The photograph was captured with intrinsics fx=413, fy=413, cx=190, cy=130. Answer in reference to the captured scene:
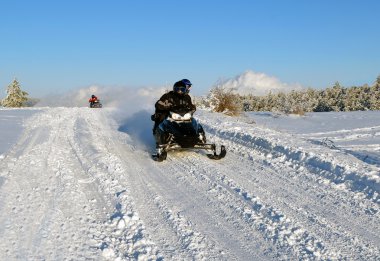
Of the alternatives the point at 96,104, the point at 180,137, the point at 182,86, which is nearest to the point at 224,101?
the point at 182,86

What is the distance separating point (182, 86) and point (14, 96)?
51179 mm

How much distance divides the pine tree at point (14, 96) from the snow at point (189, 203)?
49751 mm

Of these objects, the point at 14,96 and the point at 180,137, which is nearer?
the point at 180,137

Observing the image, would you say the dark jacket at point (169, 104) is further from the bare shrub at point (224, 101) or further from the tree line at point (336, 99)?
the tree line at point (336, 99)

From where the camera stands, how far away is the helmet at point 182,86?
10008 millimetres

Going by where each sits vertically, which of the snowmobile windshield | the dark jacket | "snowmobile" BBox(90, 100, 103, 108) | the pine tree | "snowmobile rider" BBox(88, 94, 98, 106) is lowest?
the pine tree

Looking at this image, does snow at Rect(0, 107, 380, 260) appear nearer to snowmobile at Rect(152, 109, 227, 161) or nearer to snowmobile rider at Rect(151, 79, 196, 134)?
snowmobile at Rect(152, 109, 227, 161)

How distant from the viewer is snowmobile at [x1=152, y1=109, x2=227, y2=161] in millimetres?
8352

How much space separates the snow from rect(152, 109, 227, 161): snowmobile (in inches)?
10.1

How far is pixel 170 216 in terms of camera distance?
4.84m

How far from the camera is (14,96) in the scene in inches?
2181

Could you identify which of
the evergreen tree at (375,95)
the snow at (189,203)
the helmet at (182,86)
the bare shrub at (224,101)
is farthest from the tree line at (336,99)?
the snow at (189,203)

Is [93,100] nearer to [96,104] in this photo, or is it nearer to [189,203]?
[96,104]

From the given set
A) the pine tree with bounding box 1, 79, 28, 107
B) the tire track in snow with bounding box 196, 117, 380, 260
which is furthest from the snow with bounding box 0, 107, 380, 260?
the pine tree with bounding box 1, 79, 28, 107
